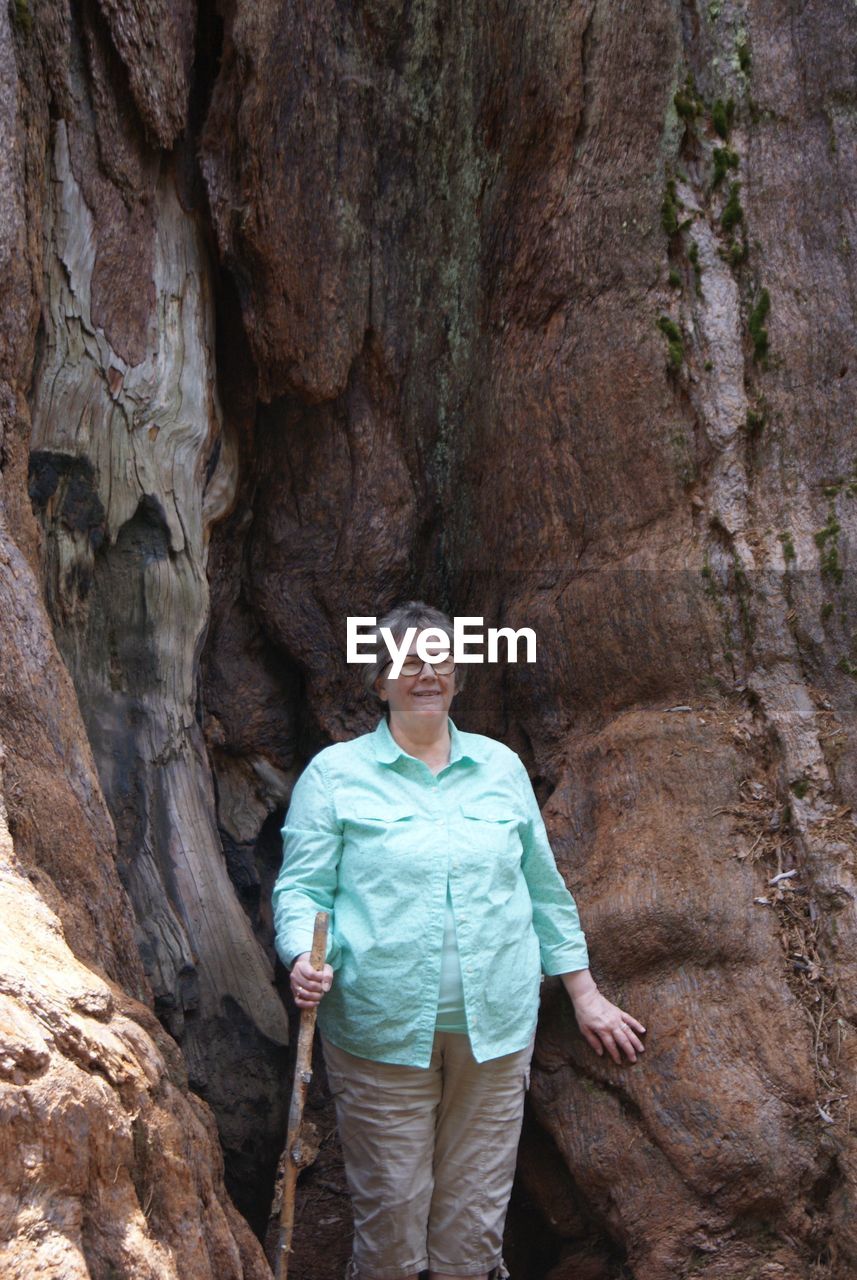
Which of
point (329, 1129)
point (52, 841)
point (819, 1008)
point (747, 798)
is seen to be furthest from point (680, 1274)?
point (52, 841)

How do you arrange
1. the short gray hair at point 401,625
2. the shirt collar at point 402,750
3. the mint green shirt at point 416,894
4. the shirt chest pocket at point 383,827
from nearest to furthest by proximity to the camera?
the mint green shirt at point 416,894
the shirt chest pocket at point 383,827
the shirt collar at point 402,750
the short gray hair at point 401,625

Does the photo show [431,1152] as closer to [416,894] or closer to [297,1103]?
[297,1103]

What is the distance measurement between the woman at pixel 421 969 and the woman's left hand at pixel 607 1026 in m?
0.12

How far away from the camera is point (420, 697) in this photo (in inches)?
147

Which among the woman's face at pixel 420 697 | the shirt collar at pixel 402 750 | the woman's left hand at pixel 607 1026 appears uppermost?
the woman's face at pixel 420 697

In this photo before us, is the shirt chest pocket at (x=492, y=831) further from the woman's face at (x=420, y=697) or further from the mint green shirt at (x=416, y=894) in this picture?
the woman's face at (x=420, y=697)

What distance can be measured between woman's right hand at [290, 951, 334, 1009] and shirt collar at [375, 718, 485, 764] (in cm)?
66

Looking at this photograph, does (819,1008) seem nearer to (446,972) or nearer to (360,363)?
(446,972)

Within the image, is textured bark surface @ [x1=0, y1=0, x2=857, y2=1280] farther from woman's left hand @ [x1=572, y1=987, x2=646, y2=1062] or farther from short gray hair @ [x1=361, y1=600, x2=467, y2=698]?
short gray hair @ [x1=361, y1=600, x2=467, y2=698]

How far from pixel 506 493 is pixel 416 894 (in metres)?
1.86

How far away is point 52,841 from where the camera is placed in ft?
10.4

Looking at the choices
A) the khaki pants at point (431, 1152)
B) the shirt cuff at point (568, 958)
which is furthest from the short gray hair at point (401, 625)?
the khaki pants at point (431, 1152)

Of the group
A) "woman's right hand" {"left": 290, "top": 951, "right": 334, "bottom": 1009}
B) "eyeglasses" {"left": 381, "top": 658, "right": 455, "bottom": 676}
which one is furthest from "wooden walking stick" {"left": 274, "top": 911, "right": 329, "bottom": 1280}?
"eyeglasses" {"left": 381, "top": 658, "right": 455, "bottom": 676}

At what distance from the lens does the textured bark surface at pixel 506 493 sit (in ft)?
12.3
